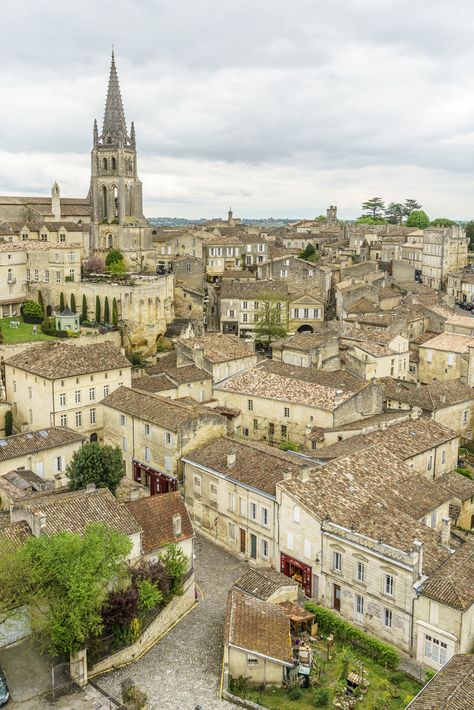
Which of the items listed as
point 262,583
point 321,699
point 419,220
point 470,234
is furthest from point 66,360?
point 419,220

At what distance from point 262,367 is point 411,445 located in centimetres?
1717

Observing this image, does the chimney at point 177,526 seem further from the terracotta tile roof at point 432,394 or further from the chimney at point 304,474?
the terracotta tile roof at point 432,394

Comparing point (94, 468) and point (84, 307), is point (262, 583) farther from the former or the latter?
point (84, 307)

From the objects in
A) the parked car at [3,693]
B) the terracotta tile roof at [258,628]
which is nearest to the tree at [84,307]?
the terracotta tile roof at [258,628]

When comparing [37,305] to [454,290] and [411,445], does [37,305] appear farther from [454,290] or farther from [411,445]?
[454,290]

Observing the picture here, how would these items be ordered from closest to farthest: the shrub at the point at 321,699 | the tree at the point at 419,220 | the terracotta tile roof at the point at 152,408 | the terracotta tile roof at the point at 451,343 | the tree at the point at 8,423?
1. the shrub at the point at 321,699
2. the terracotta tile roof at the point at 152,408
3. the tree at the point at 8,423
4. the terracotta tile roof at the point at 451,343
5. the tree at the point at 419,220

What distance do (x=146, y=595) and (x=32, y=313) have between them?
46.6 meters

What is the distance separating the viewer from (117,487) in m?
41.2

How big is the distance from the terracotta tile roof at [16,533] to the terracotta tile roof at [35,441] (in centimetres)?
1066

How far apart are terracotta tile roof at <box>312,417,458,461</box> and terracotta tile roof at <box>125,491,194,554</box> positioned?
11.1m

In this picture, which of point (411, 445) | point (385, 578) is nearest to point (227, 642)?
point (385, 578)

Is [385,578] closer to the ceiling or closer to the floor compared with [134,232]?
closer to the floor

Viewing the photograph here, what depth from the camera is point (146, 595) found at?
95.6ft

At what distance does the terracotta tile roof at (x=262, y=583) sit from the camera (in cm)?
3131
